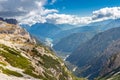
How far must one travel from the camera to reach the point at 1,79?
261 ft

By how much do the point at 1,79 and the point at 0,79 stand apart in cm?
114

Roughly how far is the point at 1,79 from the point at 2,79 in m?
0.54

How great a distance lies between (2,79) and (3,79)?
54 cm

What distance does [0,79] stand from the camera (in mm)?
78438

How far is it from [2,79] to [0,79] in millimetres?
1658

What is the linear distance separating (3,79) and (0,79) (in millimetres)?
2189

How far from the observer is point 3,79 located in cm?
8056

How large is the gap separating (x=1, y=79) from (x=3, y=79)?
108cm

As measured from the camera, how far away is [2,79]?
80062 mm
